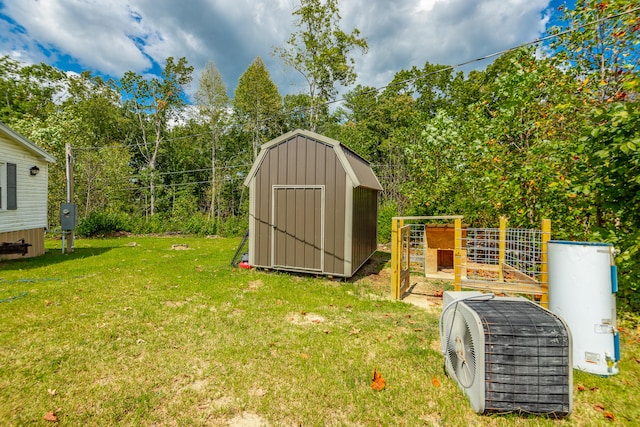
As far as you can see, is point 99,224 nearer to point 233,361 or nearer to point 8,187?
point 8,187

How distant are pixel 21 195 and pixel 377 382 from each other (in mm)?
11933

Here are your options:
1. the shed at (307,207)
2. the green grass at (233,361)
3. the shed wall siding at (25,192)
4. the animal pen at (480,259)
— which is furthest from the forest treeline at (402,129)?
the shed wall siding at (25,192)

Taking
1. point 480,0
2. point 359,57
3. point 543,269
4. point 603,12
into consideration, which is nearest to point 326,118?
point 359,57

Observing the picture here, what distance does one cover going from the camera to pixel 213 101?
19.5 m

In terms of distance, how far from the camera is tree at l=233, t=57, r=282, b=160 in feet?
62.5

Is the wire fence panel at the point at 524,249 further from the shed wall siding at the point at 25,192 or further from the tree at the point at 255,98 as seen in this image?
the tree at the point at 255,98

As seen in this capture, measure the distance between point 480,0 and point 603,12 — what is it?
13.2 feet

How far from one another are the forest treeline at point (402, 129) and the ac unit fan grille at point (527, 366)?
2404 mm

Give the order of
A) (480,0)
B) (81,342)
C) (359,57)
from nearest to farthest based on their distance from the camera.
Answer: (81,342) → (480,0) → (359,57)

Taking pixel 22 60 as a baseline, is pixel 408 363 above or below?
below

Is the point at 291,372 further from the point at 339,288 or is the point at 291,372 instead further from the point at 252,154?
the point at 252,154

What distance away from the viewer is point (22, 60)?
2162 cm

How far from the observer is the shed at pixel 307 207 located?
6.00 metres

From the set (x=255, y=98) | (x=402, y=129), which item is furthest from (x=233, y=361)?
(x=255, y=98)
